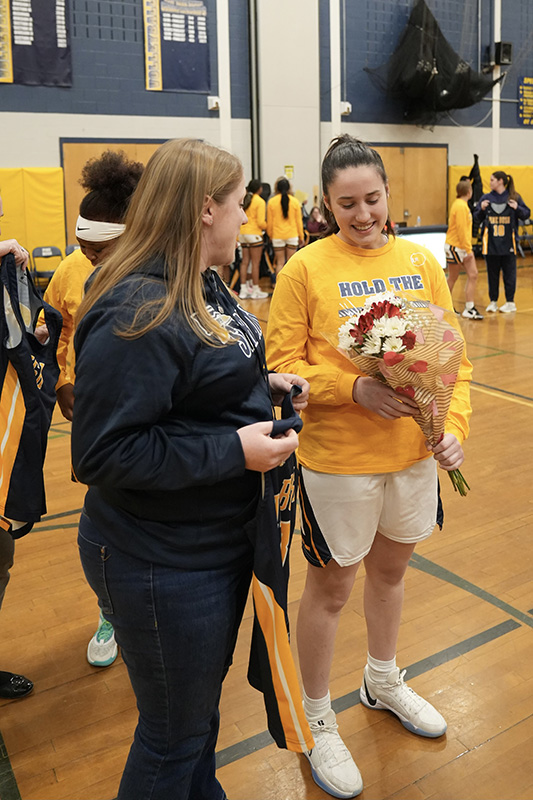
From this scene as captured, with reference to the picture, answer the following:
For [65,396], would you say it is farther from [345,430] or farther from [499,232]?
[499,232]

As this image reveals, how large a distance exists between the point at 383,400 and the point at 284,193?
8724 mm

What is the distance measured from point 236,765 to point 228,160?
154 cm

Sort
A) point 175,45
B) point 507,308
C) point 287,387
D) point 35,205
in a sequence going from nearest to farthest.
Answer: point 287,387
point 507,308
point 35,205
point 175,45

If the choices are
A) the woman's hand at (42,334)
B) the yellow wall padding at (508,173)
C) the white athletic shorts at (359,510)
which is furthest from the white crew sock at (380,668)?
the yellow wall padding at (508,173)

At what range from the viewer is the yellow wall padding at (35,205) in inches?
390

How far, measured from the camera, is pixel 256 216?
33.1ft

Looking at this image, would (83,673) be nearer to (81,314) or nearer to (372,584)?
(372,584)

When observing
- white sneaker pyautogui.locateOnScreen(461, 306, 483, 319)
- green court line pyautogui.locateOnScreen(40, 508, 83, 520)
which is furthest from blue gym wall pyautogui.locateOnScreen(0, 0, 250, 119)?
green court line pyautogui.locateOnScreen(40, 508, 83, 520)

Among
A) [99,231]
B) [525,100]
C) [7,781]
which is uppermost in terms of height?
[525,100]

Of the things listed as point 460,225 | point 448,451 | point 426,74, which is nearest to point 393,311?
point 448,451

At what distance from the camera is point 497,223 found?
8.19 metres

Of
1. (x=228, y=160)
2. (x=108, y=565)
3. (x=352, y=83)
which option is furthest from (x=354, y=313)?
(x=352, y=83)

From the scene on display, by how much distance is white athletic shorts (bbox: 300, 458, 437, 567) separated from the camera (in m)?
1.78

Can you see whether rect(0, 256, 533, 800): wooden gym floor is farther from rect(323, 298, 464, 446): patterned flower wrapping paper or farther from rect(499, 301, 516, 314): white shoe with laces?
rect(499, 301, 516, 314): white shoe with laces
